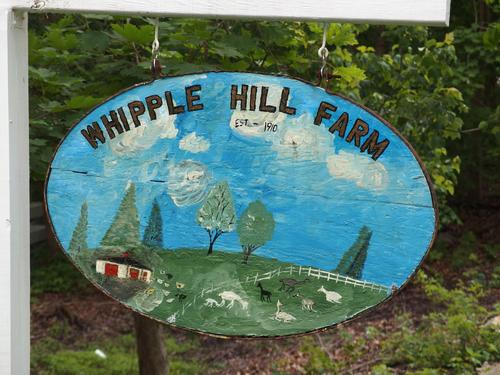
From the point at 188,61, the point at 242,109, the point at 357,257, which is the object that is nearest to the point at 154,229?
the point at 242,109

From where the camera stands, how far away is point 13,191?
2.07 metres

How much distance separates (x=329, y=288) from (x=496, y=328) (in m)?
3.83

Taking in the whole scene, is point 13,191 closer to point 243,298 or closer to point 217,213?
point 217,213

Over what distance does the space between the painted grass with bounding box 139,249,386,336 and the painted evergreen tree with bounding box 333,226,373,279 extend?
0.04 meters

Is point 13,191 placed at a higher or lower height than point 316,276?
higher

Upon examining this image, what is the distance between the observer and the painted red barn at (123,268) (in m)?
2.00

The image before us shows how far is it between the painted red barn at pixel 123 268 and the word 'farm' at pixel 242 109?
0.32 meters

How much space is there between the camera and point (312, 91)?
1885mm

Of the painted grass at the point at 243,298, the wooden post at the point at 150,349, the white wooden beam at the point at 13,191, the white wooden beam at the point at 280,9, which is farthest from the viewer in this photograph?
the wooden post at the point at 150,349

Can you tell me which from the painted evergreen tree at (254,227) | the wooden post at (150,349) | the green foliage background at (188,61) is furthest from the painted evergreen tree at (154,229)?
the wooden post at (150,349)

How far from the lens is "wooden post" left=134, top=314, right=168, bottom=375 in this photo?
15.6 feet

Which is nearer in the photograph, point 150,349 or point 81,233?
point 81,233

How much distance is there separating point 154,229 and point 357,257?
1.83 ft

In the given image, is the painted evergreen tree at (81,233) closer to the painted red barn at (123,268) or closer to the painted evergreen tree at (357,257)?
the painted red barn at (123,268)
